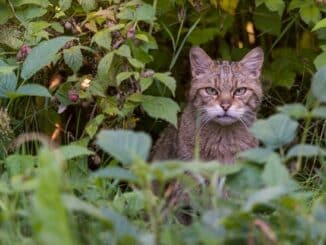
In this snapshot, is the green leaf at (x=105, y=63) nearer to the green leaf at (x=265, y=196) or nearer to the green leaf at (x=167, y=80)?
the green leaf at (x=167, y=80)

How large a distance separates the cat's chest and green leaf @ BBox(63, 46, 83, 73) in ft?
2.67

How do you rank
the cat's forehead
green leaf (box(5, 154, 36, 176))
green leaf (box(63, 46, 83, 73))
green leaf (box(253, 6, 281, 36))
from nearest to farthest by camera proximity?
green leaf (box(5, 154, 36, 176)) → green leaf (box(63, 46, 83, 73)) → the cat's forehead → green leaf (box(253, 6, 281, 36))

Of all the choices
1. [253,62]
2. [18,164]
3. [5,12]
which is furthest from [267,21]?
[18,164]

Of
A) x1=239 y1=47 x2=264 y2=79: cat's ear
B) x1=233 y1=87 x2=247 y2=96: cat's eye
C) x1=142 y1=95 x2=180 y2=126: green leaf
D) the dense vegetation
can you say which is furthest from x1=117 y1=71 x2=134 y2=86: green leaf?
x1=239 y1=47 x2=264 y2=79: cat's ear

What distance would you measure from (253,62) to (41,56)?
134 centimetres

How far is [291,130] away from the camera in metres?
3.07

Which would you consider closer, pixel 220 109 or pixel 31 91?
pixel 31 91

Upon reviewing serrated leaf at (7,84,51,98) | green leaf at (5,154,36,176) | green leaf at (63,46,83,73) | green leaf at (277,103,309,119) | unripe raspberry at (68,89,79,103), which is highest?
green leaf at (277,103,309,119)

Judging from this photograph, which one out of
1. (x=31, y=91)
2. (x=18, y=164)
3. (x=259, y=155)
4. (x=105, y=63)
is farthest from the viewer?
(x=105, y=63)

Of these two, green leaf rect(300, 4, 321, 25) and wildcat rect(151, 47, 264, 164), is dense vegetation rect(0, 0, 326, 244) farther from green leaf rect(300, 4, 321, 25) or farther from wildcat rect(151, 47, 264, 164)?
wildcat rect(151, 47, 264, 164)

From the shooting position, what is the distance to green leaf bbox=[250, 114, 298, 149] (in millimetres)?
3084

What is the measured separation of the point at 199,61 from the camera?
17.2 feet

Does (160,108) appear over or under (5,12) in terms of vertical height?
under

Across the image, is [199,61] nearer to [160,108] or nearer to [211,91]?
[211,91]
